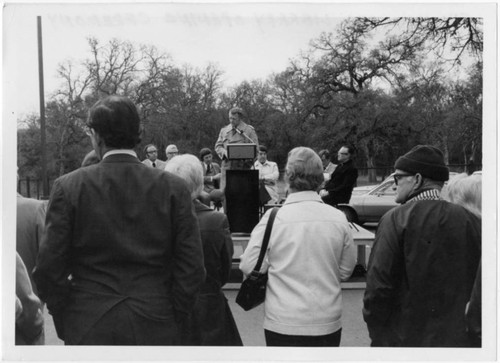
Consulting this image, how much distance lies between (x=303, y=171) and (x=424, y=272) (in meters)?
0.78

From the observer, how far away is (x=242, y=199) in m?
6.36

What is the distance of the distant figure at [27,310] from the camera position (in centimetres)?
247

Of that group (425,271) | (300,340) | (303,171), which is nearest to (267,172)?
(303,171)

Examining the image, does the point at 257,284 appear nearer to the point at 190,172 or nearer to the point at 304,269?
the point at 304,269

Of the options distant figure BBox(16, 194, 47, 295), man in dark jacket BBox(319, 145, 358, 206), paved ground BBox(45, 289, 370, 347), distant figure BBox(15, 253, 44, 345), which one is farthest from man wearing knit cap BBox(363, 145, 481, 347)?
man in dark jacket BBox(319, 145, 358, 206)

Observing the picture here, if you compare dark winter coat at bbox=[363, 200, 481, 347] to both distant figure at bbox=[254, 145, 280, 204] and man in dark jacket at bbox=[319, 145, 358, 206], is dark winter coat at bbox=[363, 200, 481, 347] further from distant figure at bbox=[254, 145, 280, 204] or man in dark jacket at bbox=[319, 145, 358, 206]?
distant figure at bbox=[254, 145, 280, 204]

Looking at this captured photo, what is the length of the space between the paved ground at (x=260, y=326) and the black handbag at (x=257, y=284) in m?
1.70

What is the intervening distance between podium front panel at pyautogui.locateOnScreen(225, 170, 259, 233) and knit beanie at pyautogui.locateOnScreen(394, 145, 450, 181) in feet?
11.7

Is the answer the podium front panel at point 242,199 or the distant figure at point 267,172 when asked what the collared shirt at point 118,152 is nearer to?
the podium front panel at point 242,199

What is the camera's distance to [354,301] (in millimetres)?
5574

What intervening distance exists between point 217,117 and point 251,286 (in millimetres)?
7495

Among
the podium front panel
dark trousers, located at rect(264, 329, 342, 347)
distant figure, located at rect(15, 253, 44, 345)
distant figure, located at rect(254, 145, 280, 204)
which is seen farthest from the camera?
distant figure, located at rect(254, 145, 280, 204)

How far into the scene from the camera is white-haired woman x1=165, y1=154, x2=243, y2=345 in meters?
2.72

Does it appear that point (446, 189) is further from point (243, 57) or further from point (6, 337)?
point (6, 337)
